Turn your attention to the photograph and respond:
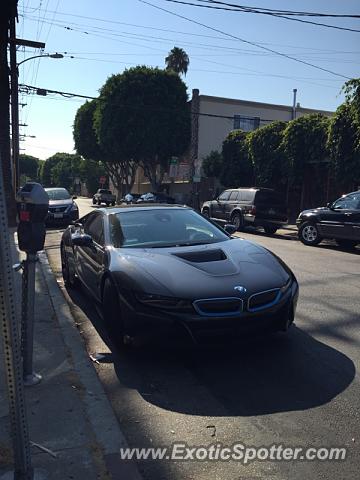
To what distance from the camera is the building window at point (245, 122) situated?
38500 millimetres

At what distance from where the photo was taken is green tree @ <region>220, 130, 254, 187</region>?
27781 mm

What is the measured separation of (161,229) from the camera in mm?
5723

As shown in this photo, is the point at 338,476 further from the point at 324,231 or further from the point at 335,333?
the point at 324,231

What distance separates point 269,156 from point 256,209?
22.5 feet

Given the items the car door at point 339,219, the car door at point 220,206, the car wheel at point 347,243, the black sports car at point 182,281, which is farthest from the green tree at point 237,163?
the black sports car at point 182,281

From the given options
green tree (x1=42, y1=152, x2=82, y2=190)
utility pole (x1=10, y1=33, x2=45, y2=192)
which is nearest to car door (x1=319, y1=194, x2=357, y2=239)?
utility pole (x1=10, y1=33, x2=45, y2=192)

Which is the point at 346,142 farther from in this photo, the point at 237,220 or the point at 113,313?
the point at 113,313

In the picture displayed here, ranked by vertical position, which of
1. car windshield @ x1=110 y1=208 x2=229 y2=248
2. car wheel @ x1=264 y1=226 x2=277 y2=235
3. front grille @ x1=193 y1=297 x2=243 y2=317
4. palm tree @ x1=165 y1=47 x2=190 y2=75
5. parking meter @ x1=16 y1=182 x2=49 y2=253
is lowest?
car wheel @ x1=264 y1=226 x2=277 y2=235

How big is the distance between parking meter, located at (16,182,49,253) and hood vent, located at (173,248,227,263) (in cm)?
146

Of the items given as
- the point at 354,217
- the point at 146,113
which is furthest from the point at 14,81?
the point at 354,217

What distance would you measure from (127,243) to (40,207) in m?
1.70

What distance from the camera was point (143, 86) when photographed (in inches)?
1432

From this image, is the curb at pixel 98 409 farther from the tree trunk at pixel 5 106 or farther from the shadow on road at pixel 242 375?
the tree trunk at pixel 5 106

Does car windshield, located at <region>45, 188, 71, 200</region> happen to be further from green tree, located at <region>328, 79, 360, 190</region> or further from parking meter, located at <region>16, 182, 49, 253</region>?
parking meter, located at <region>16, 182, 49, 253</region>
